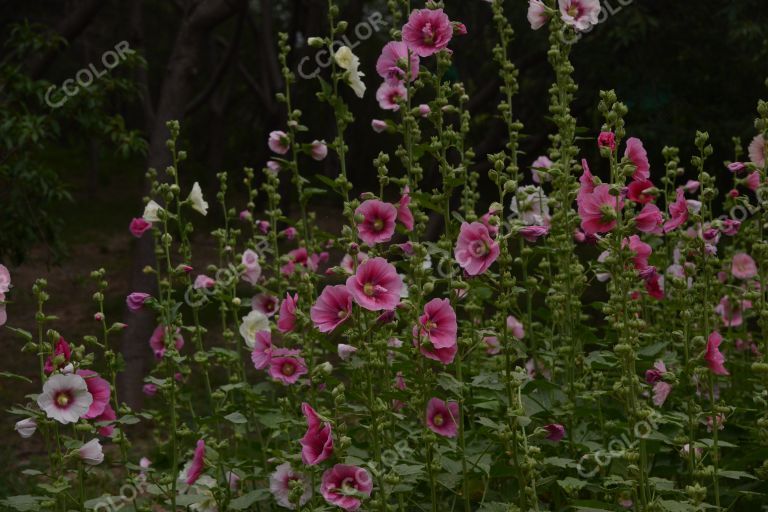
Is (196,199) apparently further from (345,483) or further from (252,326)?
(345,483)

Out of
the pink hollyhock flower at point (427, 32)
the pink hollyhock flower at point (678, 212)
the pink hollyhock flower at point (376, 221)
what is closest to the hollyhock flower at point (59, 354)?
the pink hollyhock flower at point (376, 221)

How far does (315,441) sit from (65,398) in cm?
76

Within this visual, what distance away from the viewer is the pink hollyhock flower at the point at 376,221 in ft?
8.73

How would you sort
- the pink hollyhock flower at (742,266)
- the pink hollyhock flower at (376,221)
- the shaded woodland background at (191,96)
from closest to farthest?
1. the pink hollyhock flower at (376,221)
2. the pink hollyhock flower at (742,266)
3. the shaded woodland background at (191,96)

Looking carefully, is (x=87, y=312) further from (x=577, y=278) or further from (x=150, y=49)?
(x=150, y=49)

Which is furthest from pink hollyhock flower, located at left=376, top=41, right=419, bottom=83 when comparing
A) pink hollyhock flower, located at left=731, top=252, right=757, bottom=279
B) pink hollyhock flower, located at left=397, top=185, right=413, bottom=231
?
pink hollyhock flower, located at left=731, top=252, right=757, bottom=279

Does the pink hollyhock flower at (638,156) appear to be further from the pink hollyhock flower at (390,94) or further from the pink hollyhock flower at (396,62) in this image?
the pink hollyhock flower at (390,94)

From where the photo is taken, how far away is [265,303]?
369 cm

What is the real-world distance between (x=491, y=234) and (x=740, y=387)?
1760mm

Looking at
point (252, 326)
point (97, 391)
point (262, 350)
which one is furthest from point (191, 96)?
point (97, 391)

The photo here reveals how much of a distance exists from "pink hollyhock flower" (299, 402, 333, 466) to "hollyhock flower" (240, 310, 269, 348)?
3.25ft

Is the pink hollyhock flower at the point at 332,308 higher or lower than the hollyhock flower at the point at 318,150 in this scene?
lower

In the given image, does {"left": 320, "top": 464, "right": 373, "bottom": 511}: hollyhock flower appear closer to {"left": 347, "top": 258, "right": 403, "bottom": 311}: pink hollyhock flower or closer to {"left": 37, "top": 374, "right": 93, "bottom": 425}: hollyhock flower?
{"left": 347, "top": 258, "right": 403, "bottom": 311}: pink hollyhock flower

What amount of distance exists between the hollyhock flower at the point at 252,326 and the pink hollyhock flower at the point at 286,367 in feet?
1.13
